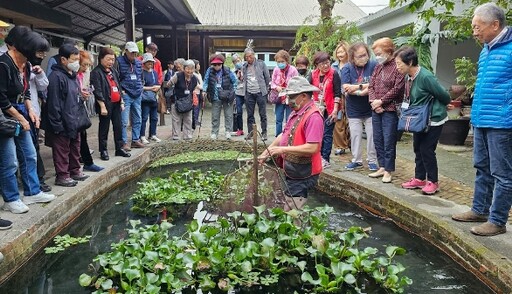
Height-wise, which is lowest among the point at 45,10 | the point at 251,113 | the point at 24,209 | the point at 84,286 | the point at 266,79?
the point at 84,286

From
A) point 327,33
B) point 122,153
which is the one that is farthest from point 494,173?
point 327,33

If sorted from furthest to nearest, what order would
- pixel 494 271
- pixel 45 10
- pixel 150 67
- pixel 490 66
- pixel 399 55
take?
pixel 45 10 < pixel 150 67 < pixel 399 55 < pixel 490 66 < pixel 494 271

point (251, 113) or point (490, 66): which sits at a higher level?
point (490, 66)

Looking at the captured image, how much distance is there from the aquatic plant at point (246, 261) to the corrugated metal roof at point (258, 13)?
12.1m

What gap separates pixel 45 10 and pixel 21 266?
8.38m

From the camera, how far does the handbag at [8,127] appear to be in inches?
159

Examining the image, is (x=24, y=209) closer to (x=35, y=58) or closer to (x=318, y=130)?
(x=35, y=58)

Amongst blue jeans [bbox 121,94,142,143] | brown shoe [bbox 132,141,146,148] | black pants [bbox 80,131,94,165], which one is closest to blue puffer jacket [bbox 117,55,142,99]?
blue jeans [bbox 121,94,142,143]

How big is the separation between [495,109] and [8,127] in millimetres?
4354

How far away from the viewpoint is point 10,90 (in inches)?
171

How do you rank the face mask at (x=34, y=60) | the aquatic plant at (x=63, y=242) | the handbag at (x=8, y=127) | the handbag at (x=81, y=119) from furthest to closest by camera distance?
1. the handbag at (x=81, y=119)
2. the face mask at (x=34, y=60)
3. the aquatic plant at (x=63, y=242)
4. the handbag at (x=8, y=127)

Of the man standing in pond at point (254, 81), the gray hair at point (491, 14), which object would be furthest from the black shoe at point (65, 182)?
the gray hair at point (491, 14)

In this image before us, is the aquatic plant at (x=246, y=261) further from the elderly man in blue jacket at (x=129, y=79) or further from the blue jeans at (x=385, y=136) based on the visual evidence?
the elderly man in blue jacket at (x=129, y=79)

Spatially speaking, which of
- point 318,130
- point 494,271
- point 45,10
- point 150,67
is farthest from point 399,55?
point 45,10
